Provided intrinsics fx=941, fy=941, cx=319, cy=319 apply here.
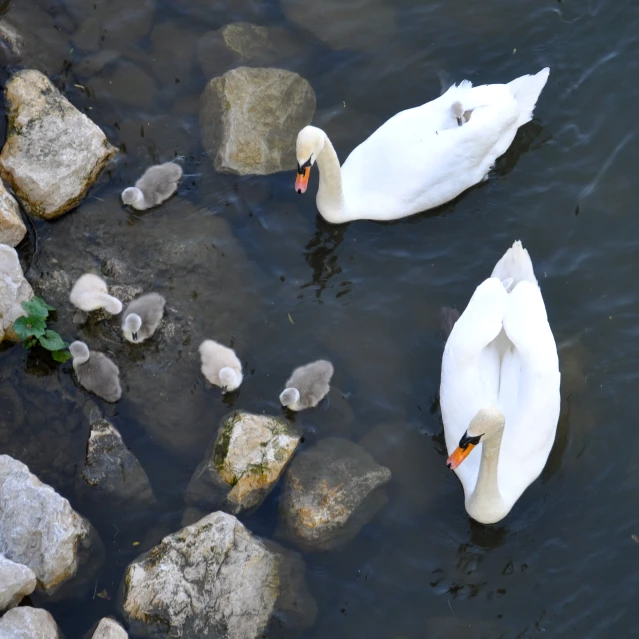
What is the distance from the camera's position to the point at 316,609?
25.4 ft

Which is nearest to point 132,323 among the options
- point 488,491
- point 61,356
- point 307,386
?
point 61,356

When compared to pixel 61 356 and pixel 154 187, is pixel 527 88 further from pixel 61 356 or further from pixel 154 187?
pixel 61 356

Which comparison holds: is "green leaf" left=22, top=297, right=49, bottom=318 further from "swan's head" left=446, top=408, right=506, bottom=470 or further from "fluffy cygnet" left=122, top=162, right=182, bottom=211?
"swan's head" left=446, top=408, right=506, bottom=470

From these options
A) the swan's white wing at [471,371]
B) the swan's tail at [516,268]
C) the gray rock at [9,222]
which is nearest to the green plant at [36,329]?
the gray rock at [9,222]

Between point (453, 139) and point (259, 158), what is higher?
point (453, 139)

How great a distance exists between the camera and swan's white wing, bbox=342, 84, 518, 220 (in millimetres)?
9461

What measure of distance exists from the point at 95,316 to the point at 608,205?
5.42 m

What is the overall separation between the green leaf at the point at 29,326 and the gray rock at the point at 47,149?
4.69 ft

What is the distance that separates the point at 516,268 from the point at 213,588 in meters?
4.03

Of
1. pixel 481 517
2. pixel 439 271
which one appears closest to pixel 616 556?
pixel 481 517

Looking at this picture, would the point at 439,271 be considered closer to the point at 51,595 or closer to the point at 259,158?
the point at 259,158

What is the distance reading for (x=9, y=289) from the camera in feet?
28.3

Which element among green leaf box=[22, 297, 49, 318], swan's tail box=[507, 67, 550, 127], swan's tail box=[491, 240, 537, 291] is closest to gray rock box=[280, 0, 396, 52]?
swan's tail box=[507, 67, 550, 127]

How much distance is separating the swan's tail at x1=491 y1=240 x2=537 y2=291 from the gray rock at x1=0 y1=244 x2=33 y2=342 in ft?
14.8
